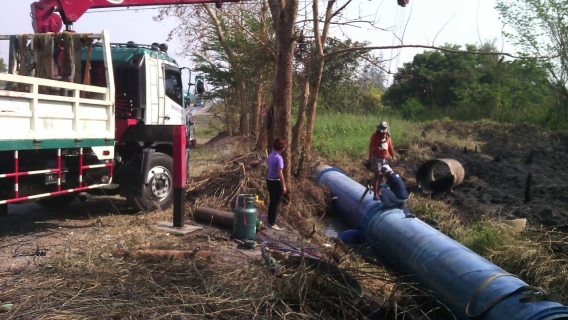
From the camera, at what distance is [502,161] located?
1692cm

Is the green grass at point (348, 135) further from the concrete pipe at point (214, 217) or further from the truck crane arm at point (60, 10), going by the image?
the truck crane arm at point (60, 10)

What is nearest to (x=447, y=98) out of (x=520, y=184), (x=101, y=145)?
(x=520, y=184)

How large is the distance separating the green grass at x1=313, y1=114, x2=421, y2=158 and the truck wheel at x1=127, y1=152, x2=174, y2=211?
29.0 ft

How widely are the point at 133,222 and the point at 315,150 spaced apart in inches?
417

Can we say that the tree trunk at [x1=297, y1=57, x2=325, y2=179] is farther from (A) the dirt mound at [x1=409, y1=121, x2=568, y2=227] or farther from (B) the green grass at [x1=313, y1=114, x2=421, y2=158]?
(B) the green grass at [x1=313, y1=114, x2=421, y2=158]

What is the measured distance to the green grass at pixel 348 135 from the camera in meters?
18.5

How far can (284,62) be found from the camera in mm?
10984

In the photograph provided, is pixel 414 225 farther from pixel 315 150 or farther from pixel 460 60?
pixel 460 60

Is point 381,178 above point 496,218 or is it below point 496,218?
above

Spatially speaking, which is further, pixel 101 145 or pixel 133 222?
pixel 133 222

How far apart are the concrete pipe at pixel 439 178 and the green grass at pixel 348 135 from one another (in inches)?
150

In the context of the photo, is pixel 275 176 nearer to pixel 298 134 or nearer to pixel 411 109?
pixel 298 134

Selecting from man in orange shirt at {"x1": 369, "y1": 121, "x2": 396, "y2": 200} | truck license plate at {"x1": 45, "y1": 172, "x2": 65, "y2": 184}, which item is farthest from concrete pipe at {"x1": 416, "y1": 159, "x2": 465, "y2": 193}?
truck license plate at {"x1": 45, "y1": 172, "x2": 65, "y2": 184}

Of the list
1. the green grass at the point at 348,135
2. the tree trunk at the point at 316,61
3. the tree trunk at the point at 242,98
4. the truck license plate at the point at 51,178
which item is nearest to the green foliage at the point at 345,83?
the green grass at the point at 348,135
